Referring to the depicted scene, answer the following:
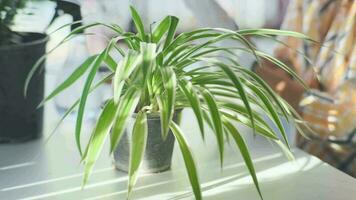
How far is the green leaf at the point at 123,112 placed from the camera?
2.74 ft

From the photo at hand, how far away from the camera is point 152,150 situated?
1045 millimetres

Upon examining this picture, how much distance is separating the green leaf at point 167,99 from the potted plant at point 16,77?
42cm

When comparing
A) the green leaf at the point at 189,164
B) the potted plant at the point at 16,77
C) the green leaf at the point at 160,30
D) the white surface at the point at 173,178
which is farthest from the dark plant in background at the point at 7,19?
the green leaf at the point at 189,164

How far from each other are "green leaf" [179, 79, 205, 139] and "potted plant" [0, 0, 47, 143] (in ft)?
1.43

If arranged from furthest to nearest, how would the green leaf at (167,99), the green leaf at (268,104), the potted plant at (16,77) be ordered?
1. the potted plant at (16,77)
2. the green leaf at (268,104)
3. the green leaf at (167,99)

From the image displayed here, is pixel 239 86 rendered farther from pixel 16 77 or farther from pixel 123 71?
pixel 16 77

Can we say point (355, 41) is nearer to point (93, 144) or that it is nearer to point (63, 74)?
point (63, 74)

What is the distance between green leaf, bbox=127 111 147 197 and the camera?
850mm

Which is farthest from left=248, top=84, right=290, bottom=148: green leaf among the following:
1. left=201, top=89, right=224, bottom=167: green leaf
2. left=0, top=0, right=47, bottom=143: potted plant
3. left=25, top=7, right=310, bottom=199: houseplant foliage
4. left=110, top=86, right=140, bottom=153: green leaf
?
left=0, top=0, right=47, bottom=143: potted plant

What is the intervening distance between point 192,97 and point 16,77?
50cm

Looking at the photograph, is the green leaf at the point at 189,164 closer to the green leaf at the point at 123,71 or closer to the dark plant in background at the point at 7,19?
the green leaf at the point at 123,71

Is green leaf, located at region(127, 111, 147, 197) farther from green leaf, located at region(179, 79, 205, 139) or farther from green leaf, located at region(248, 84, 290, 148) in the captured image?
green leaf, located at region(248, 84, 290, 148)

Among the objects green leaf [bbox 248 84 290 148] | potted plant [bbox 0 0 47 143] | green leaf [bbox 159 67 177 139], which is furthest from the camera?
potted plant [bbox 0 0 47 143]

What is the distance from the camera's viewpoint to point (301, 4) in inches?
61.6
